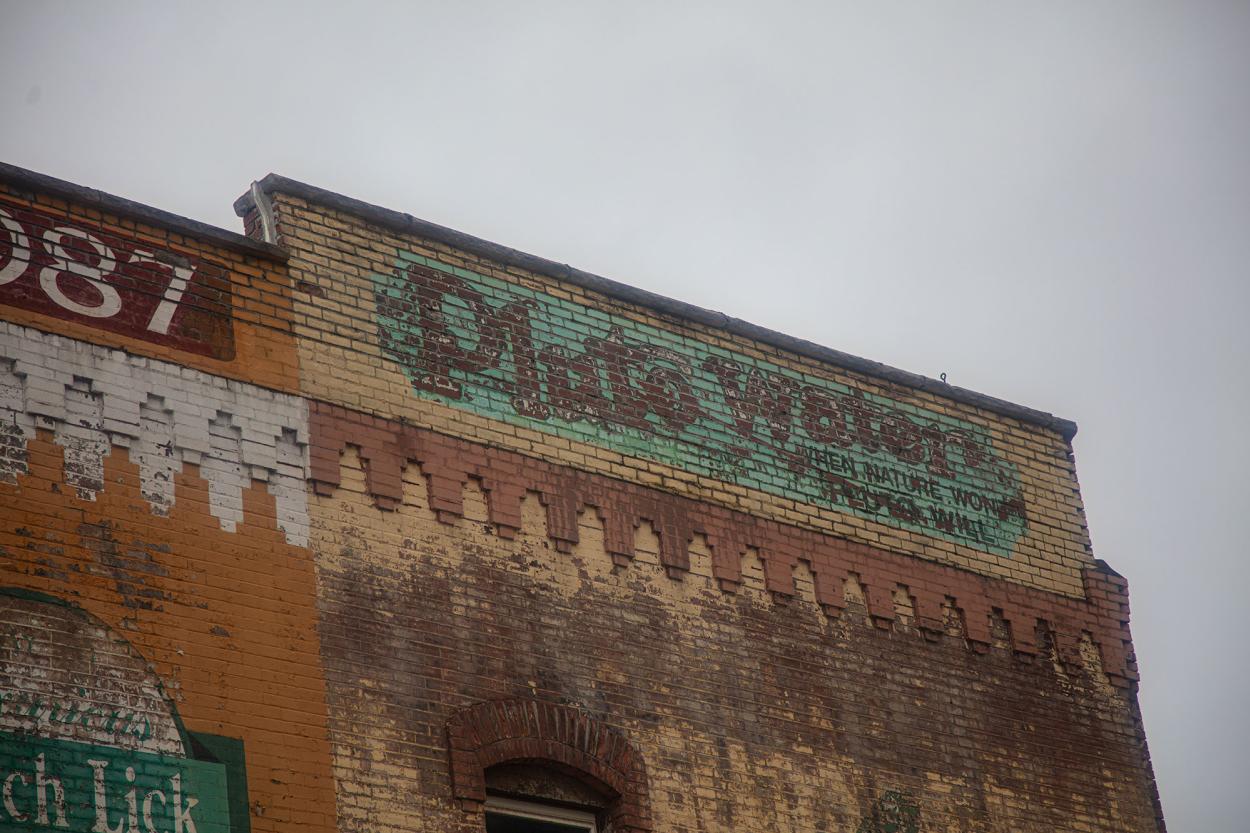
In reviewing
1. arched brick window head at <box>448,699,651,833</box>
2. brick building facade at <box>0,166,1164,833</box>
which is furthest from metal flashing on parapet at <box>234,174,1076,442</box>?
arched brick window head at <box>448,699,651,833</box>

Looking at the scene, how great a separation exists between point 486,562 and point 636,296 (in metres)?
2.85

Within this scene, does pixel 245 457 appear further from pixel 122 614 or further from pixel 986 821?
pixel 986 821

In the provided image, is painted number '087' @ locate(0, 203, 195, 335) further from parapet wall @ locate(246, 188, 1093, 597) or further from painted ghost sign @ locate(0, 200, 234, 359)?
parapet wall @ locate(246, 188, 1093, 597)

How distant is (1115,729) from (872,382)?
344 cm

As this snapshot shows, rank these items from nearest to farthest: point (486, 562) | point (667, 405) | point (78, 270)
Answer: point (78, 270), point (486, 562), point (667, 405)

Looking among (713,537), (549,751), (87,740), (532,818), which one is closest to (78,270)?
(87,740)

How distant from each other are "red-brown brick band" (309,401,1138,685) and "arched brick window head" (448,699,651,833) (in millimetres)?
1287

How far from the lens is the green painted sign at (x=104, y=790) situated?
9531 millimetres

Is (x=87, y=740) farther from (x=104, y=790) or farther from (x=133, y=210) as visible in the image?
(x=133, y=210)

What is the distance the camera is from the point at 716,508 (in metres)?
13.5

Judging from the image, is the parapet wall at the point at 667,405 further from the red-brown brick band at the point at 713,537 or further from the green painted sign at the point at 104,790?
the green painted sign at the point at 104,790

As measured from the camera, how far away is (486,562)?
12.1m

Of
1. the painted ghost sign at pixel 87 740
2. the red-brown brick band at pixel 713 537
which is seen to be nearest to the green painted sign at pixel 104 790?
the painted ghost sign at pixel 87 740

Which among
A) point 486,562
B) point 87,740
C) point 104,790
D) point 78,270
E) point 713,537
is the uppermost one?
point 78,270
